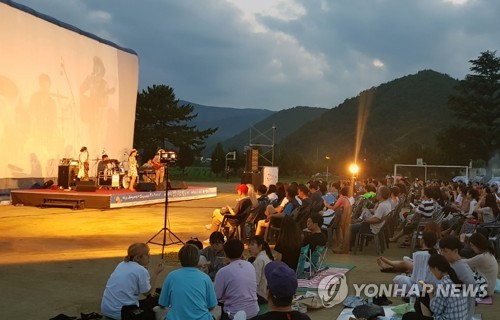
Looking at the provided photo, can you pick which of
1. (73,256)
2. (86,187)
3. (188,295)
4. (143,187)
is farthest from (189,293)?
(143,187)

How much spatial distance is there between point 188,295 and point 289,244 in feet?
8.16

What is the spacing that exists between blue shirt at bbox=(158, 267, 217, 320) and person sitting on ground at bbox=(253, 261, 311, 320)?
1161 mm

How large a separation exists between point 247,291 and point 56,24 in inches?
753

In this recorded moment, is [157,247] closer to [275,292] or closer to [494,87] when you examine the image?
[275,292]

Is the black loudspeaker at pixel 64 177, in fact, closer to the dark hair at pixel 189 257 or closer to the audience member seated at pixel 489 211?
the audience member seated at pixel 489 211

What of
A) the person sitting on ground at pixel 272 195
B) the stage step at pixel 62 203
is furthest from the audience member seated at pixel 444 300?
the stage step at pixel 62 203

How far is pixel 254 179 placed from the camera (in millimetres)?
23531

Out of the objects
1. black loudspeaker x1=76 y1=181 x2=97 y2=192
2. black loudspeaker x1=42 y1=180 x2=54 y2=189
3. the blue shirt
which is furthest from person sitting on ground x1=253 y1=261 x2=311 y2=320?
black loudspeaker x1=42 y1=180 x2=54 y2=189

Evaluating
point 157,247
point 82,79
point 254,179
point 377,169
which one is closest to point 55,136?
point 82,79

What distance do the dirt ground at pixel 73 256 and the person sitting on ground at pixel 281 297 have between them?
8.95 ft

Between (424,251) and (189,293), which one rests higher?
(424,251)

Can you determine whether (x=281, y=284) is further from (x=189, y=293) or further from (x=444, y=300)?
(x=444, y=300)

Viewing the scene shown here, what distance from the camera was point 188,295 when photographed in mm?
3783

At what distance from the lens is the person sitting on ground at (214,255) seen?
5617mm
